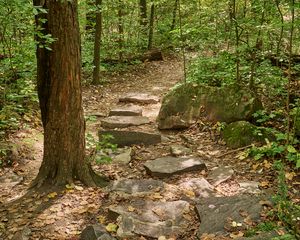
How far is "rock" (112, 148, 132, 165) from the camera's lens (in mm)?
6418

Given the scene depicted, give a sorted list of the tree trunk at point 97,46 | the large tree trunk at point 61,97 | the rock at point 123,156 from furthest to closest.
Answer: the tree trunk at point 97,46 < the rock at point 123,156 < the large tree trunk at point 61,97

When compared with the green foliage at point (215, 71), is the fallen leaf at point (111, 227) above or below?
below

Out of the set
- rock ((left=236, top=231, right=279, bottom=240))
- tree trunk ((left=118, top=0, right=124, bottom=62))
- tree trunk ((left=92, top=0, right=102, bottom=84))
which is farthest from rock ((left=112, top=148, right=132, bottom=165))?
tree trunk ((left=118, top=0, right=124, bottom=62))

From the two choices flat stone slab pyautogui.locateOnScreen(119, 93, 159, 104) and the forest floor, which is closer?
the forest floor

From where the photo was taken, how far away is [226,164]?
6.02 meters

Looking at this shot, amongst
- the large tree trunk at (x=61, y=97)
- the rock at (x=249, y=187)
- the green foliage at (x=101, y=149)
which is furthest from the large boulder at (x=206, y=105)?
the large tree trunk at (x=61, y=97)

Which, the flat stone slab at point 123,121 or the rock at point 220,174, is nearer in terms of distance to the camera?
the rock at point 220,174

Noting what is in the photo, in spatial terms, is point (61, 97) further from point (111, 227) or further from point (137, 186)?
point (111, 227)

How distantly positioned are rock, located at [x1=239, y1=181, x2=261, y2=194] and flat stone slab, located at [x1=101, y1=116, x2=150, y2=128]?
361 centimetres

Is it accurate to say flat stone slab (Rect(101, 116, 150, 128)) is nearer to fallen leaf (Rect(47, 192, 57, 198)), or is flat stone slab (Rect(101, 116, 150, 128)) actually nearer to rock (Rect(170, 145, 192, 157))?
rock (Rect(170, 145, 192, 157))

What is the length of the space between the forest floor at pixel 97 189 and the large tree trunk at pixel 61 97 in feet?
0.98

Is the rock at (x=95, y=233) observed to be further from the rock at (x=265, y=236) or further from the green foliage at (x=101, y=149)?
the green foliage at (x=101, y=149)

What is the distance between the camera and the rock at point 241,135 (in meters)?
6.29

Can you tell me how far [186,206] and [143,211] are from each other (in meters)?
0.55
